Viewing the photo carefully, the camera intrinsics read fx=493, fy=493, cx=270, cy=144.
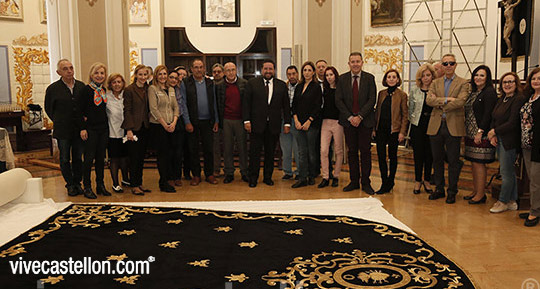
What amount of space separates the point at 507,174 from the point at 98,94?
14.8 ft

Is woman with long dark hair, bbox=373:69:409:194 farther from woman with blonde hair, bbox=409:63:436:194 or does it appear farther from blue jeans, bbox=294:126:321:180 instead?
blue jeans, bbox=294:126:321:180

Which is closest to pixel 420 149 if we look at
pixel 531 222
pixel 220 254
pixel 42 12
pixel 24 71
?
pixel 531 222

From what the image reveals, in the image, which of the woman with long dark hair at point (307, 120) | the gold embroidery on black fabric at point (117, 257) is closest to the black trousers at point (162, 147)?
the woman with long dark hair at point (307, 120)

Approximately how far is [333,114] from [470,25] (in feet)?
17.8

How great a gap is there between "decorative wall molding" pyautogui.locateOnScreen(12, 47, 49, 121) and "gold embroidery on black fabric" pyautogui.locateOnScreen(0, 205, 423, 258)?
21.8 ft

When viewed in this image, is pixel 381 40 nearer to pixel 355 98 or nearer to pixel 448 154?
pixel 355 98

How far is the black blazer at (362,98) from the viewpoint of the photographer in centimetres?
581

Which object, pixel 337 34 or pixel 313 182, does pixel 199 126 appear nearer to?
pixel 313 182

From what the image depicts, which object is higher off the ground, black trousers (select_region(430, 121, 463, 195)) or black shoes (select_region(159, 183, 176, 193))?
black trousers (select_region(430, 121, 463, 195))

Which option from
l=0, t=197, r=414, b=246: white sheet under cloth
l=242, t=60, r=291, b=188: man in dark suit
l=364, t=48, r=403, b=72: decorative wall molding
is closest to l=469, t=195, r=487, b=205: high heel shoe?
l=0, t=197, r=414, b=246: white sheet under cloth

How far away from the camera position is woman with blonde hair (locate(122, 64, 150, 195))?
5.78m

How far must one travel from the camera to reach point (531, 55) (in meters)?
7.36

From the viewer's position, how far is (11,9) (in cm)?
1057

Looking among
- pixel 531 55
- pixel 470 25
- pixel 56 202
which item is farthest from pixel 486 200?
pixel 470 25
